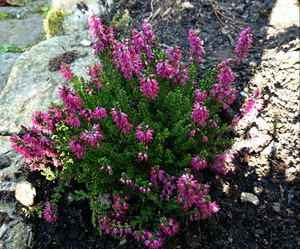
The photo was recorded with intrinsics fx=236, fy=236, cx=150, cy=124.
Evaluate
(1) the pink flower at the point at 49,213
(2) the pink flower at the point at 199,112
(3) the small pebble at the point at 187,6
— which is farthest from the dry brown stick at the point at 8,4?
(2) the pink flower at the point at 199,112

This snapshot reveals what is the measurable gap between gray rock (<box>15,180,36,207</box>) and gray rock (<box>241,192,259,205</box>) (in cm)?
252

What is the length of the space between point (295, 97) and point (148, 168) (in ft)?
8.41

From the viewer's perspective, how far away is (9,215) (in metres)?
2.81

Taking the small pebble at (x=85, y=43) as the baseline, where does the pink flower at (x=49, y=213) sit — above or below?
below

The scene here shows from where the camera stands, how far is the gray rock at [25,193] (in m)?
2.81

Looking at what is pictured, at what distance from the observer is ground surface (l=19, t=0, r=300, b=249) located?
2576mm

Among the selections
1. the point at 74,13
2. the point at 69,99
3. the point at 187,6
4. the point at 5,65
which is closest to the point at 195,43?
the point at 69,99

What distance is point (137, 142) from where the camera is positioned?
2.61m

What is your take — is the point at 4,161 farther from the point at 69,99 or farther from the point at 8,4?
the point at 8,4

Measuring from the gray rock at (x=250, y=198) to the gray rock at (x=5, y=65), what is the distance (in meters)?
5.32

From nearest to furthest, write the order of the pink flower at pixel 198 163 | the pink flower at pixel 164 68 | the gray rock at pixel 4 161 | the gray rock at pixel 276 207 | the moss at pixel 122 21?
the pink flower at pixel 198 163 → the pink flower at pixel 164 68 → the gray rock at pixel 276 207 → the gray rock at pixel 4 161 → the moss at pixel 122 21

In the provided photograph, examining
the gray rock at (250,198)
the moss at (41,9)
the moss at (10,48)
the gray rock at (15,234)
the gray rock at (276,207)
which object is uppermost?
the moss at (41,9)

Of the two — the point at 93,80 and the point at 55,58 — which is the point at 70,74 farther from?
the point at 55,58

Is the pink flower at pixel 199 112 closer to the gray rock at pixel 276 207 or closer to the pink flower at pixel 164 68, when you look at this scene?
the pink flower at pixel 164 68
